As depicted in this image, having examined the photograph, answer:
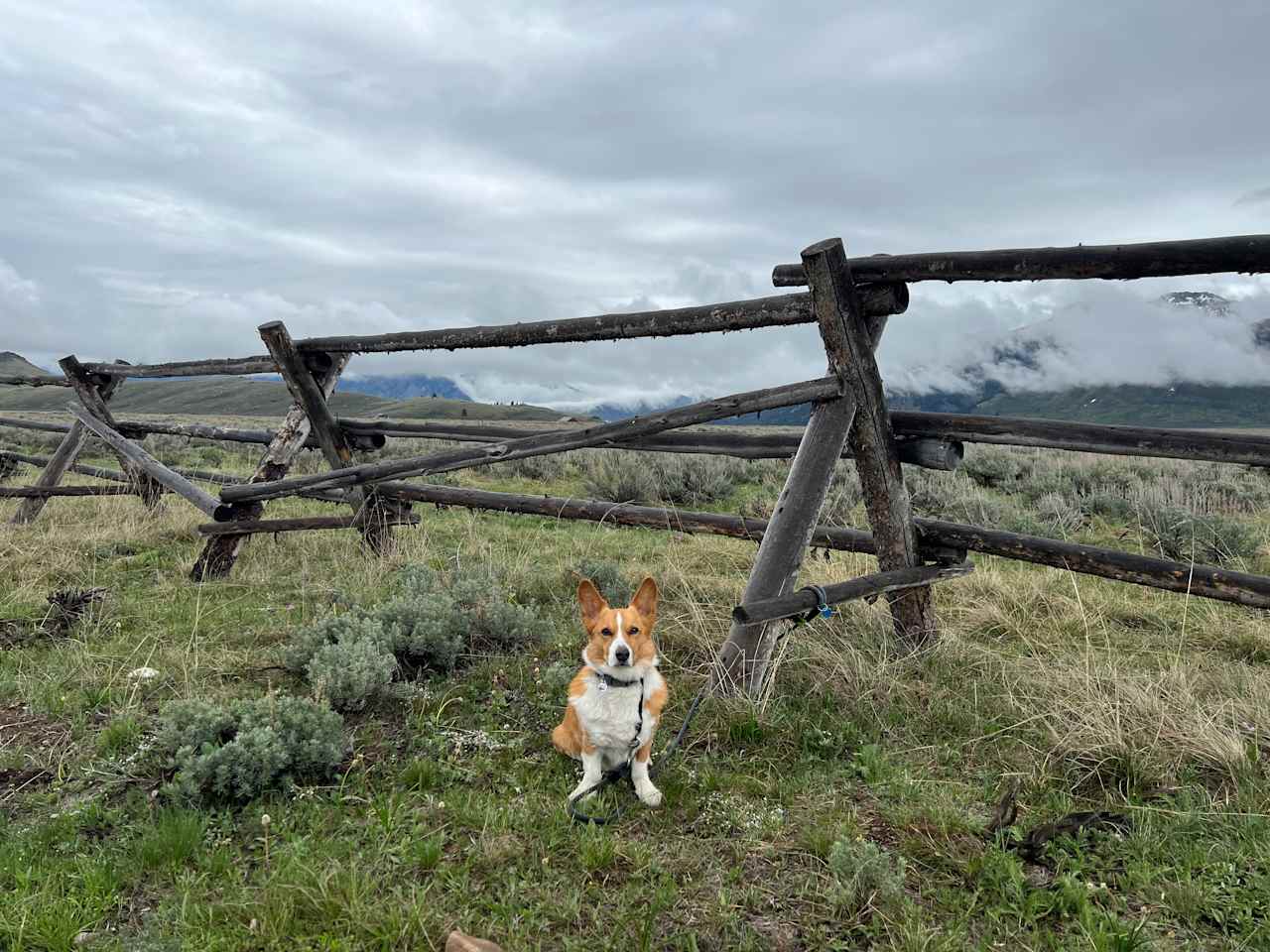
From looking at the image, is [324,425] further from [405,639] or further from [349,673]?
[349,673]

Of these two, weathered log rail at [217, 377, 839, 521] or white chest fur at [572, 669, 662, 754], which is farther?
Answer: weathered log rail at [217, 377, 839, 521]

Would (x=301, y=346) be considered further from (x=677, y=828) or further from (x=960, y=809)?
(x=960, y=809)

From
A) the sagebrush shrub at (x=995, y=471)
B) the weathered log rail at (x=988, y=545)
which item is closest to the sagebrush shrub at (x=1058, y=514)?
the sagebrush shrub at (x=995, y=471)

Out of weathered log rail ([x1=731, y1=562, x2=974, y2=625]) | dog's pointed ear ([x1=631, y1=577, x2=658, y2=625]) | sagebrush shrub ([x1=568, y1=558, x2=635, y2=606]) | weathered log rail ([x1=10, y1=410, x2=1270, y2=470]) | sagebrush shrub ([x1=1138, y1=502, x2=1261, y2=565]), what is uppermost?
weathered log rail ([x1=10, y1=410, x2=1270, y2=470])

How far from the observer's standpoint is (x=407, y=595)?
14.3 ft

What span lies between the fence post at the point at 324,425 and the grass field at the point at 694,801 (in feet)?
3.89

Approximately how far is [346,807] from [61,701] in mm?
1789

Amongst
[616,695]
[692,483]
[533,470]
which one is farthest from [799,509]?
[533,470]

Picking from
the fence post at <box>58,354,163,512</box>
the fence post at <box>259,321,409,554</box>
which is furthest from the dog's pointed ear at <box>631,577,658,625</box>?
the fence post at <box>58,354,163,512</box>

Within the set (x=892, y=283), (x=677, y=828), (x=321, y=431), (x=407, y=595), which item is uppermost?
(x=892, y=283)

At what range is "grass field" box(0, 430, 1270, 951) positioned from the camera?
2.11 metres

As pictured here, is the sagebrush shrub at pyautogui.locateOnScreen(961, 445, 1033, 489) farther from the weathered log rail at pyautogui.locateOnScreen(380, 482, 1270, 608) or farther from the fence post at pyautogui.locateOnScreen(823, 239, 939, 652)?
the fence post at pyautogui.locateOnScreen(823, 239, 939, 652)

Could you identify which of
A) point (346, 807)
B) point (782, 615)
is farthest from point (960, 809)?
point (346, 807)

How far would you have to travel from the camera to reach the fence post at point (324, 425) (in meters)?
5.81
